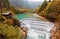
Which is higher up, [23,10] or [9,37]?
[9,37]

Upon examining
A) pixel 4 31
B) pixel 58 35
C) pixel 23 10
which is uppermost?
pixel 4 31

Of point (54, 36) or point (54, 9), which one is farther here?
point (54, 9)

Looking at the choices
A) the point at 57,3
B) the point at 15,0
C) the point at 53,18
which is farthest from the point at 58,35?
the point at 15,0

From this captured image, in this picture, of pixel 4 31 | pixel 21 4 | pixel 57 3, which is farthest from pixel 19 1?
pixel 4 31

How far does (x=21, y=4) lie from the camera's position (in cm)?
3931

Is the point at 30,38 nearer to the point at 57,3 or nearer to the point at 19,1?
the point at 57,3

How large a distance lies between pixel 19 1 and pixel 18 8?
2.00 metres

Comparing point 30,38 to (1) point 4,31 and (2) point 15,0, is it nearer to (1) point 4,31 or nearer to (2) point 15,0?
(1) point 4,31

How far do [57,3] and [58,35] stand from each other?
13.7 metres

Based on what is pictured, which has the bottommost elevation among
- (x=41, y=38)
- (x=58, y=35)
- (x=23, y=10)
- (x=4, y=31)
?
(x=23, y=10)

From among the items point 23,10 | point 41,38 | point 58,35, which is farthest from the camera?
point 23,10

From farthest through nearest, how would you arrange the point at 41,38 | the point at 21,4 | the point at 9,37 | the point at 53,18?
the point at 21,4
the point at 53,18
the point at 41,38
the point at 9,37

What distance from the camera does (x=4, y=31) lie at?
10.9 m

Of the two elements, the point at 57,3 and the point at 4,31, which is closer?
the point at 4,31
